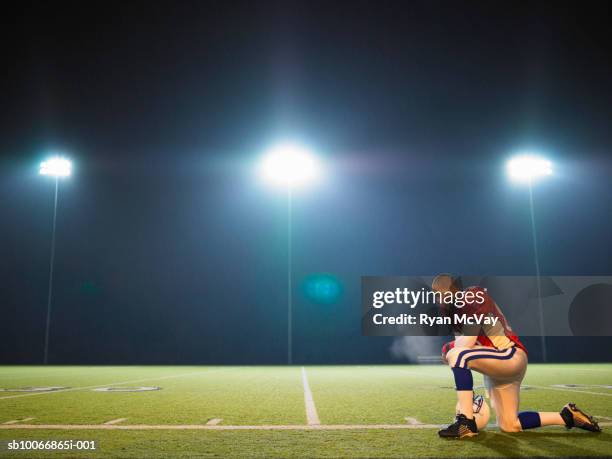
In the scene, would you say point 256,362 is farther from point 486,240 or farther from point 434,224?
point 486,240

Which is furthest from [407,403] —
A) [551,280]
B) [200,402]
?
[551,280]

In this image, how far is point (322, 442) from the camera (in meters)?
3.15

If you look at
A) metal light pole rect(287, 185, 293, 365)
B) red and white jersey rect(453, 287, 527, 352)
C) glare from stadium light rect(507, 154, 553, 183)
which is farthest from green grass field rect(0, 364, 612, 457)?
glare from stadium light rect(507, 154, 553, 183)

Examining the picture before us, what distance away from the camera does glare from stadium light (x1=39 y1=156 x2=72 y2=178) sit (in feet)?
62.0

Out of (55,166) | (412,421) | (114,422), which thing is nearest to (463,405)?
(412,421)

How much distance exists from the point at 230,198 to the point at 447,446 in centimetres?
1778

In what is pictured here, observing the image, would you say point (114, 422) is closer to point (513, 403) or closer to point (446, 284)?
point (446, 284)

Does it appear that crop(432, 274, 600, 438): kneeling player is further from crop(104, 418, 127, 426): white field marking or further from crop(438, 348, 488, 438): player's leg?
crop(104, 418, 127, 426): white field marking

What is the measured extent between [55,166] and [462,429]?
1892cm

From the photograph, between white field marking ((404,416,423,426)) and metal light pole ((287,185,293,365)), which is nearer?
white field marking ((404,416,423,426))

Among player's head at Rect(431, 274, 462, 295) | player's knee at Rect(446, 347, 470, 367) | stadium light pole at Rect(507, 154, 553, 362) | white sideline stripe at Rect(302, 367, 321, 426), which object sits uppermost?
stadium light pole at Rect(507, 154, 553, 362)

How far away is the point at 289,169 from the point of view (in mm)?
19516

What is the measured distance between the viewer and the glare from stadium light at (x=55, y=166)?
62.0 ft

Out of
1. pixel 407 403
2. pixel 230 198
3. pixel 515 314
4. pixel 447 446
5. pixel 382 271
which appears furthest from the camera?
pixel 230 198
